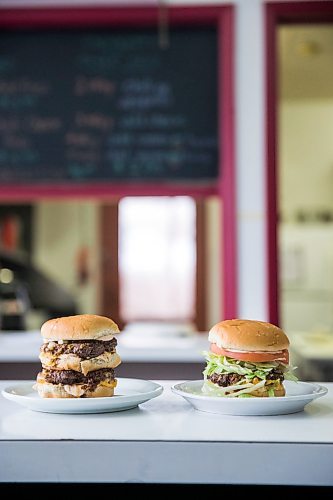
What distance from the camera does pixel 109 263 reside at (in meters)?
6.64

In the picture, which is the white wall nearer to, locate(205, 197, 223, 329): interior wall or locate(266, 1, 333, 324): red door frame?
locate(205, 197, 223, 329): interior wall

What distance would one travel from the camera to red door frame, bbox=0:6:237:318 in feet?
10.7

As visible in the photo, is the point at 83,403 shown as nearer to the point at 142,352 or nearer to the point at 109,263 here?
the point at 142,352

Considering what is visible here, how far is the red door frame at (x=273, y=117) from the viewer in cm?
322

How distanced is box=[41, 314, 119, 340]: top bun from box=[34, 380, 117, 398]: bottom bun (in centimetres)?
9

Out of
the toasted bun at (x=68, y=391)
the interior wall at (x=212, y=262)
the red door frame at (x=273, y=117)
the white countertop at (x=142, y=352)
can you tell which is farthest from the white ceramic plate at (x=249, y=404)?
the interior wall at (x=212, y=262)

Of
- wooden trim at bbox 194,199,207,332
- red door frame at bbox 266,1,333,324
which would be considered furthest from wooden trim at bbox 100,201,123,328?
red door frame at bbox 266,1,333,324

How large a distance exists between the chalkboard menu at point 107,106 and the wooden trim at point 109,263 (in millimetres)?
3263

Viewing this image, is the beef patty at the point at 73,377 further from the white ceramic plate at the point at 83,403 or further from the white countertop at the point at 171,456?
the white countertop at the point at 171,456

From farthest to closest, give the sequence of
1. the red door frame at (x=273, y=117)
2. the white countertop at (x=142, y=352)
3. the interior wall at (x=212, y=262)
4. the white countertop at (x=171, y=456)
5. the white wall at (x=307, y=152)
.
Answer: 1. the interior wall at (x=212, y=262)
2. the white wall at (x=307, y=152)
3. the red door frame at (x=273, y=117)
4. the white countertop at (x=142, y=352)
5. the white countertop at (x=171, y=456)

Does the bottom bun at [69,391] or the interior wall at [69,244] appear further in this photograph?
the interior wall at [69,244]

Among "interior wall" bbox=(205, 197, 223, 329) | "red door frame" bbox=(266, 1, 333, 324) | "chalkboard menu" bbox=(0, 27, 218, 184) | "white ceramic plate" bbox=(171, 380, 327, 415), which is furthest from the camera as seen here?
"interior wall" bbox=(205, 197, 223, 329)

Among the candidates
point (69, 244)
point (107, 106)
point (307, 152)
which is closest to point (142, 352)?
point (107, 106)
